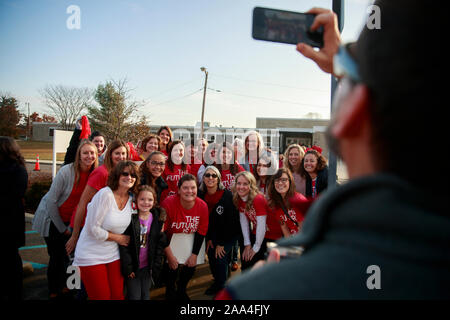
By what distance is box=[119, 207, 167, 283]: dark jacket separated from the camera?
10.4 feet

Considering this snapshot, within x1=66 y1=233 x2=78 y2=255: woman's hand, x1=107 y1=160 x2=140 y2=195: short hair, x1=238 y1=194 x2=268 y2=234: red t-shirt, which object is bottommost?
x1=66 y1=233 x2=78 y2=255: woman's hand

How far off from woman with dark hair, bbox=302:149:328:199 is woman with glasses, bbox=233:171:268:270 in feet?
2.72

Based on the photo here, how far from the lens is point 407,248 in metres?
0.49

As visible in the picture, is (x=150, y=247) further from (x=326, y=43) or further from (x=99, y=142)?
(x=326, y=43)

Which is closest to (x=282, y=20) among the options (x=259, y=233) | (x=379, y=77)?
(x=379, y=77)

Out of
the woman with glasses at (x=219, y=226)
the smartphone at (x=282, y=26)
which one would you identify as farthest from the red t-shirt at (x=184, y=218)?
the smartphone at (x=282, y=26)

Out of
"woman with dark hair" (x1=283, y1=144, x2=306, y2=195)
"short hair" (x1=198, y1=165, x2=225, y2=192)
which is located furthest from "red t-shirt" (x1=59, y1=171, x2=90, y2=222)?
"woman with dark hair" (x1=283, y1=144, x2=306, y2=195)

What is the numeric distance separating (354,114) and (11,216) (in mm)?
3758

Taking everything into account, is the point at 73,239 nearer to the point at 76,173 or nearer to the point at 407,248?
the point at 76,173

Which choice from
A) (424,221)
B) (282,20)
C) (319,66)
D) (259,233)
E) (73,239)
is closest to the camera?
(424,221)

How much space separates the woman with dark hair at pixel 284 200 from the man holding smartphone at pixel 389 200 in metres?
3.42

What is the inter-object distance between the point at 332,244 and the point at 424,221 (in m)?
0.16

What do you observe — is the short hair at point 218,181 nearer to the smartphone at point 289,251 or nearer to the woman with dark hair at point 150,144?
the woman with dark hair at point 150,144

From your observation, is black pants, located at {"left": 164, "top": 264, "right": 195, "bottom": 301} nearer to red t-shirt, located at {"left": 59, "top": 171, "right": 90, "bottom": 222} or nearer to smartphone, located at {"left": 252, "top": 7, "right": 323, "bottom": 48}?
red t-shirt, located at {"left": 59, "top": 171, "right": 90, "bottom": 222}
